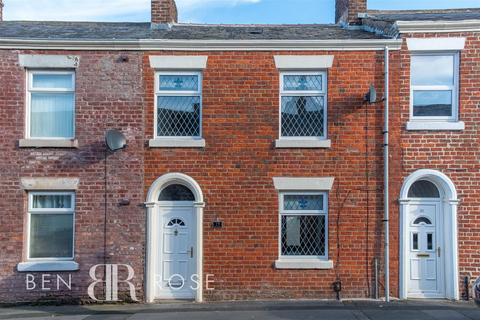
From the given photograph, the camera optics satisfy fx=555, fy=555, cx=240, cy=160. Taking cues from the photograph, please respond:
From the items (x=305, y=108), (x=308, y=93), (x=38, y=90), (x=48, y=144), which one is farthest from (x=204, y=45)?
(x=48, y=144)

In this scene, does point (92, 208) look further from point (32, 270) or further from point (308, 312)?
point (308, 312)

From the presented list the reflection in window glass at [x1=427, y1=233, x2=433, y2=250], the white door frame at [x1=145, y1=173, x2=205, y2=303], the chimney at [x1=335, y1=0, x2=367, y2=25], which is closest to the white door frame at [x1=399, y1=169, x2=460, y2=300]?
the reflection in window glass at [x1=427, y1=233, x2=433, y2=250]

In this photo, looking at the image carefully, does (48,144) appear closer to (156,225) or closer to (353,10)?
(156,225)

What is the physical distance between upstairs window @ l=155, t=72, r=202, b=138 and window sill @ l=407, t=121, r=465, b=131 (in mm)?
4609

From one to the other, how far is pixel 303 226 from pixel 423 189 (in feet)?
9.09

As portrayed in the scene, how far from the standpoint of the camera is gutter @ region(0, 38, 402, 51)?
39.4ft

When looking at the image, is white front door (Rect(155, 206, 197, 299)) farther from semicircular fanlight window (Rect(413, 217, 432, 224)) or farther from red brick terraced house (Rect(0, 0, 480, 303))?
semicircular fanlight window (Rect(413, 217, 432, 224))

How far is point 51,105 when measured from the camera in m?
12.3

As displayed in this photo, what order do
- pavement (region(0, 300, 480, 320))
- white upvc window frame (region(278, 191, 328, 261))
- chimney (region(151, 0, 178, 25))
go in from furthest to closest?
1. chimney (region(151, 0, 178, 25))
2. white upvc window frame (region(278, 191, 328, 261))
3. pavement (region(0, 300, 480, 320))

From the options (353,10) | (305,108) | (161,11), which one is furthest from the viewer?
(353,10)

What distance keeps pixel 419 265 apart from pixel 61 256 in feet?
25.5

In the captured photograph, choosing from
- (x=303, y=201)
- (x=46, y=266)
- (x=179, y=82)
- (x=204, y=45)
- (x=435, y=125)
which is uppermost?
(x=204, y=45)

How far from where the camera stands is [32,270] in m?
11.8

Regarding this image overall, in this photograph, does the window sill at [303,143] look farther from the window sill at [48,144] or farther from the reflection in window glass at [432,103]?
the window sill at [48,144]
